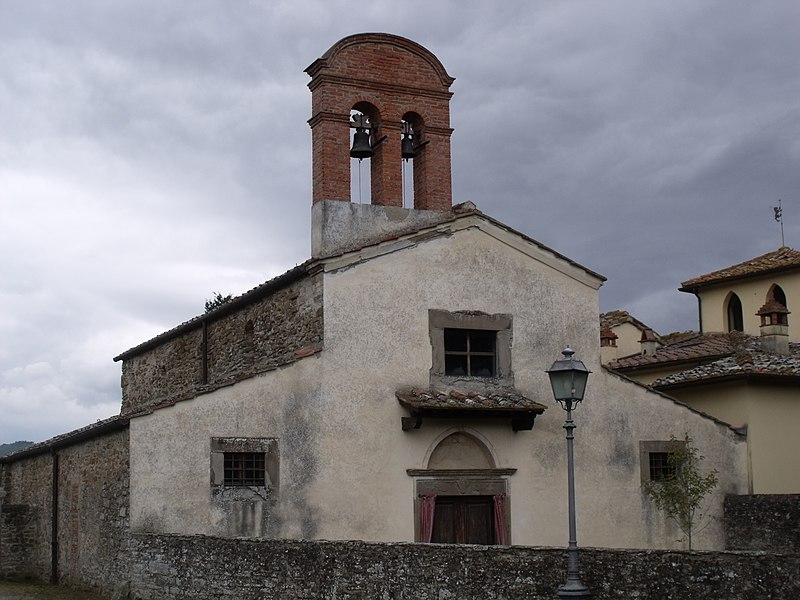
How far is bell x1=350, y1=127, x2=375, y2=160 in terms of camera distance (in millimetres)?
19267

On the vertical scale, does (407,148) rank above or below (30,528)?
above

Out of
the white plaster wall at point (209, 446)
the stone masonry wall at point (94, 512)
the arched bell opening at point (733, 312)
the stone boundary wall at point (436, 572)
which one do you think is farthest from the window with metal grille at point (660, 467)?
the arched bell opening at point (733, 312)

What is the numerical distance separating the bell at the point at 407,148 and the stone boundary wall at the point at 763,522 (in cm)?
891

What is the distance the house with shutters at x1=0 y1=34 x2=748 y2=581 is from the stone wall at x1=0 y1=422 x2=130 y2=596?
0.11m

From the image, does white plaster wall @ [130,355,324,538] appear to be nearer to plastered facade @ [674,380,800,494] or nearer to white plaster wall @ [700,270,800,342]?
plastered facade @ [674,380,800,494]

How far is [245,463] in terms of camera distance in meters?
16.2

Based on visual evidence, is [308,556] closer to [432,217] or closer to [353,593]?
[353,593]

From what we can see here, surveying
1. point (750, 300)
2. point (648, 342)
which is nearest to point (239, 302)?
point (648, 342)

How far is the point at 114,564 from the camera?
16.3 meters

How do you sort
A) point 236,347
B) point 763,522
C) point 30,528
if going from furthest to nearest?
point 30,528 < point 236,347 < point 763,522

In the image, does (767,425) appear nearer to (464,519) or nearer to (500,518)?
(500,518)

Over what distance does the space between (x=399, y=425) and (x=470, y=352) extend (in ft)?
6.51

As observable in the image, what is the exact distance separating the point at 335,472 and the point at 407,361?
7.56ft

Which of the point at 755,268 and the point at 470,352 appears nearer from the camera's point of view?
the point at 470,352
